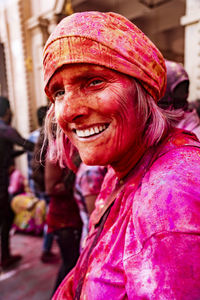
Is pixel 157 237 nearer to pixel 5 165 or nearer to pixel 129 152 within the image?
pixel 129 152

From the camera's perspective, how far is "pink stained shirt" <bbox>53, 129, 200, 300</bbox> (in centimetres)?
60

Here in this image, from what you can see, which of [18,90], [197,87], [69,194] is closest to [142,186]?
[69,194]

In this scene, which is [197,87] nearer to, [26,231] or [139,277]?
[139,277]

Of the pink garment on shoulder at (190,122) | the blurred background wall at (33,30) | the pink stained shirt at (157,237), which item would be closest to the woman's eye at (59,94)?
the pink stained shirt at (157,237)

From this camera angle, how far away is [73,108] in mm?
893

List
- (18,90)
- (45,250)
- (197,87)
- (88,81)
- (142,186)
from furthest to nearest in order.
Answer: (18,90) < (45,250) < (197,87) < (88,81) < (142,186)

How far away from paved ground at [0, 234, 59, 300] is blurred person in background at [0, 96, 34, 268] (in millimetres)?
215

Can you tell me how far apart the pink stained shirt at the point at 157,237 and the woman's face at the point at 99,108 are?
0.46ft

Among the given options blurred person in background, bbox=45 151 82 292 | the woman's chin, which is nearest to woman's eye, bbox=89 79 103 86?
the woman's chin

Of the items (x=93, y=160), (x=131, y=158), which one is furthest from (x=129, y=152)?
(x=93, y=160)

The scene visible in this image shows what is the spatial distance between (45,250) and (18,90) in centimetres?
468

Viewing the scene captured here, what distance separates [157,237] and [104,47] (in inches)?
25.9

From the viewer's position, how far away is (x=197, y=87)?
11.1 ft

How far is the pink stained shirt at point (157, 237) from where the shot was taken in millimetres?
602
